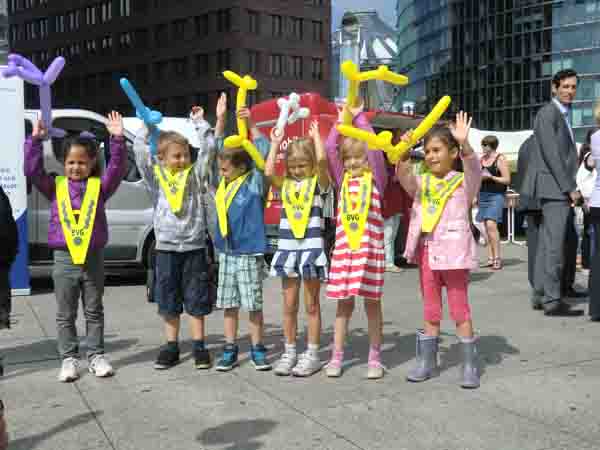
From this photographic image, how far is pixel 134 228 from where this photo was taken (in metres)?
9.59

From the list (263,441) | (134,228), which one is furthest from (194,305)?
Answer: (134,228)

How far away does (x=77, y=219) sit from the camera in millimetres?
5043

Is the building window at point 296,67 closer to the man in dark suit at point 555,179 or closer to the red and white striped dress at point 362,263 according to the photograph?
the man in dark suit at point 555,179

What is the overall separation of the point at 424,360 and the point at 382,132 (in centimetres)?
142

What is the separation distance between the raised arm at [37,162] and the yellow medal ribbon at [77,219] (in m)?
0.07

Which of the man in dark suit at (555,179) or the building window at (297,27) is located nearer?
the man in dark suit at (555,179)

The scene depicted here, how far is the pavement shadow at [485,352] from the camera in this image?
5219mm

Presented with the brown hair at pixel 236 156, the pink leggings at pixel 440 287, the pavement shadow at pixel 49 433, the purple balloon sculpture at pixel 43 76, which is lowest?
the pavement shadow at pixel 49 433

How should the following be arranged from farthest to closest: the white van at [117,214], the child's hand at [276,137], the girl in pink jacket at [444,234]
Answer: the white van at [117,214] → the child's hand at [276,137] → the girl in pink jacket at [444,234]

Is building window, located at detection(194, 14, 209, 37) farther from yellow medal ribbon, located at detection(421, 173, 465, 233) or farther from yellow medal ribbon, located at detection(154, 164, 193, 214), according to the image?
yellow medal ribbon, located at detection(421, 173, 465, 233)

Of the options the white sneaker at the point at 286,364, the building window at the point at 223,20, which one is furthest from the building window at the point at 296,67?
the white sneaker at the point at 286,364

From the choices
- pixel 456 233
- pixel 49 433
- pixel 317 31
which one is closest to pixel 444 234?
pixel 456 233

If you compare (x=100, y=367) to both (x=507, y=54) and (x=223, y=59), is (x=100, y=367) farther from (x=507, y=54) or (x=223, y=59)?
(x=507, y=54)

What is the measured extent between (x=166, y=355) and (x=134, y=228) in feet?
14.8
